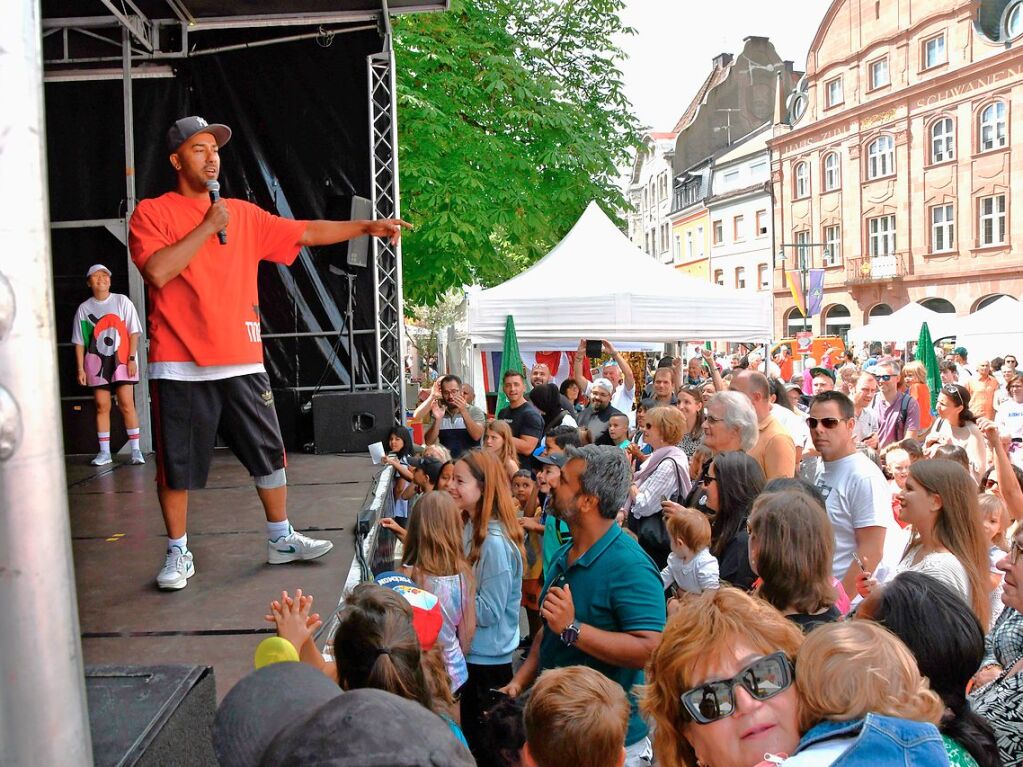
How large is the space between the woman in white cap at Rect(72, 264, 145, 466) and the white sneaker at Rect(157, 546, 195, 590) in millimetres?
3999

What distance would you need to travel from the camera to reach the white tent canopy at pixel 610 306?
10.1m

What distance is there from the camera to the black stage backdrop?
7816mm

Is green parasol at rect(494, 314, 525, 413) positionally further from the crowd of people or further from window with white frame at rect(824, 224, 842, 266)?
window with white frame at rect(824, 224, 842, 266)

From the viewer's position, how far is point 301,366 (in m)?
8.30

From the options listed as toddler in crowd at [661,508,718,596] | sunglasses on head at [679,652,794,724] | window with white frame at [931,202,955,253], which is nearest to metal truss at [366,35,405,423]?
toddler in crowd at [661,508,718,596]

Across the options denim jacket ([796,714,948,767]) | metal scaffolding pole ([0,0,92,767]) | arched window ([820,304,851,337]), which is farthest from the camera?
arched window ([820,304,851,337])

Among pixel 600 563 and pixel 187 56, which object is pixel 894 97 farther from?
pixel 600 563

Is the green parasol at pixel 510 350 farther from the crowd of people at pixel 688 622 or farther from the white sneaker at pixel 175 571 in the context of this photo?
the white sneaker at pixel 175 571

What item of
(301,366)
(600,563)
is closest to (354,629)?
(600,563)

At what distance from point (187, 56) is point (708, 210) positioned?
1892 inches

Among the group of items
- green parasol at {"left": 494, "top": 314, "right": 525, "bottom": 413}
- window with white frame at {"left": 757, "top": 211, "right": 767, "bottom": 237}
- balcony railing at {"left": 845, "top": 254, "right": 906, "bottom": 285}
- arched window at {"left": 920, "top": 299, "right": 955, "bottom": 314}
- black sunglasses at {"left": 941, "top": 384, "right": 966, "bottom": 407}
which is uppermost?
window with white frame at {"left": 757, "top": 211, "right": 767, "bottom": 237}

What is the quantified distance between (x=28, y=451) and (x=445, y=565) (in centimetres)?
301

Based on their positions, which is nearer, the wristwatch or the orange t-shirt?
the wristwatch

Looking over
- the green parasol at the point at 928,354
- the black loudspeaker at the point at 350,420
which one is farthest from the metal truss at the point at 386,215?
the green parasol at the point at 928,354
